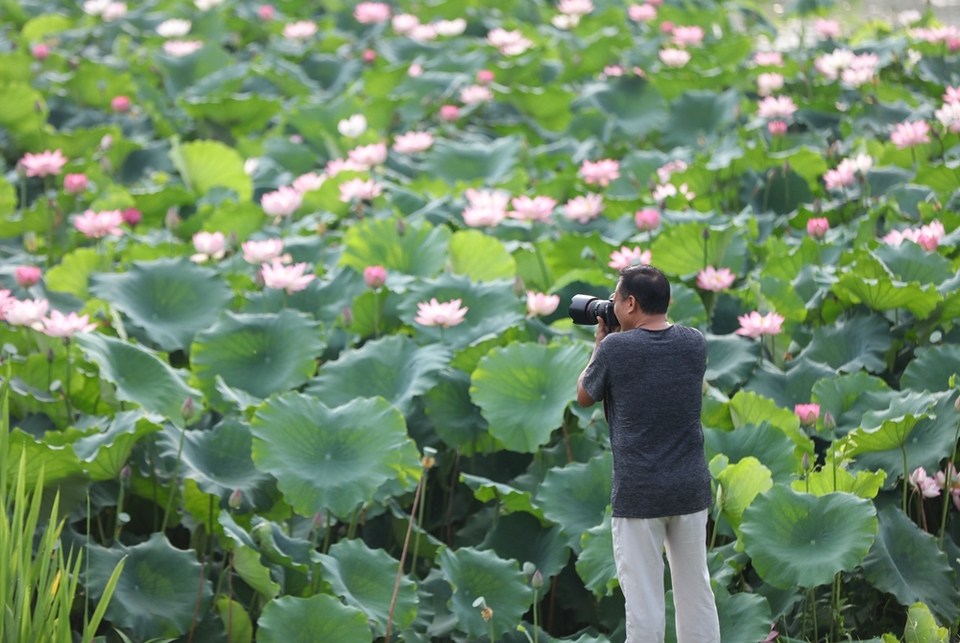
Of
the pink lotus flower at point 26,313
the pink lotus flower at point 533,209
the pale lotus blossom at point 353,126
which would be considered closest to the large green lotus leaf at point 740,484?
the pink lotus flower at point 533,209

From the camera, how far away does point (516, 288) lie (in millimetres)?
3066

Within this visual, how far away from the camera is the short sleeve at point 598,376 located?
187 centimetres

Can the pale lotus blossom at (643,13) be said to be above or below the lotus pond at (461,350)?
below

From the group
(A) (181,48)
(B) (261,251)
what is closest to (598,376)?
(B) (261,251)

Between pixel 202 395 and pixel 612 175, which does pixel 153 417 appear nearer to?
pixel 202 395

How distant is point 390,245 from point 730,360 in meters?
1.27

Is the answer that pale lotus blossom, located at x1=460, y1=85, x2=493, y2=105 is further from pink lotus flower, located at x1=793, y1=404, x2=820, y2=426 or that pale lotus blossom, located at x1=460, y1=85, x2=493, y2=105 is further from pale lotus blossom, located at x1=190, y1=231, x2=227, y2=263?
pink lotus flower, located at x1=793, y1=404, x2=820, y2=426

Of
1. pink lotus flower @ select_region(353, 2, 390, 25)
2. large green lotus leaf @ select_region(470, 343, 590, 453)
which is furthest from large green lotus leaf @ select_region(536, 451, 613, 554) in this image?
pink lotus flower @ select_region(353, 2, 390, 25)

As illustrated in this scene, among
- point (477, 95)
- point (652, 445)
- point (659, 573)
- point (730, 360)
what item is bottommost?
point (477, 95)

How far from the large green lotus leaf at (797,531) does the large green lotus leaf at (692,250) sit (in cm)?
116

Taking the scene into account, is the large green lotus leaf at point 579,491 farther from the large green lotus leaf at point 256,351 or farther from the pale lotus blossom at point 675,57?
the pale lotus blossom at point 675,57

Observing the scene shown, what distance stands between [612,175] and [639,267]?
205 cm

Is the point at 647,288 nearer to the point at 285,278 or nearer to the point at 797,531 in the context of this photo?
the point at 797,531

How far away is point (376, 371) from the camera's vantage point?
2.94 meters
